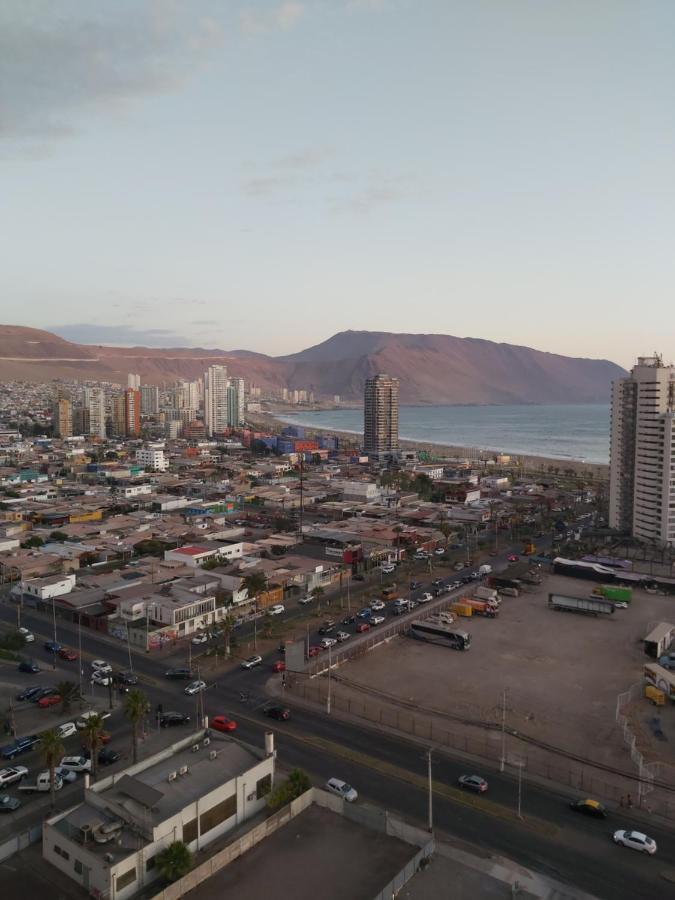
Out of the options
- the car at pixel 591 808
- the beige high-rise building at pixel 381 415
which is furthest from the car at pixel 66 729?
the beige high-rise building at pixel 381 415

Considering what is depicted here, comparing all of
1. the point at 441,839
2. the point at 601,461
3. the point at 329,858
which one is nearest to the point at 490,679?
the point at 441,839

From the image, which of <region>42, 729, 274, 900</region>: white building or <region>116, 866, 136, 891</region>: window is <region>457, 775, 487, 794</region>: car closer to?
<region>42, 729, 274, 900</region>: white building

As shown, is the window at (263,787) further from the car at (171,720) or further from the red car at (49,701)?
the red car at (49,701)

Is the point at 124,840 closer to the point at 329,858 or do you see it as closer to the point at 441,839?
the point at 329,858

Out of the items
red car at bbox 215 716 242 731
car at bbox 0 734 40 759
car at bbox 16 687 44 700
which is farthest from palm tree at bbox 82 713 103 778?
car at bbox 16 687 44 700

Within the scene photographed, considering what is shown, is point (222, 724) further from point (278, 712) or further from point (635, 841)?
point (635, 841)

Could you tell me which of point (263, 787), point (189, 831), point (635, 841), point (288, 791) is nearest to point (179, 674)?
point (263, 787)
